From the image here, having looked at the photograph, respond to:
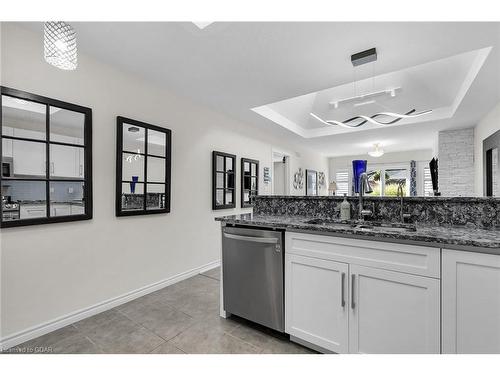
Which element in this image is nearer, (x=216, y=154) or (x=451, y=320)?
(x=451, y=320)

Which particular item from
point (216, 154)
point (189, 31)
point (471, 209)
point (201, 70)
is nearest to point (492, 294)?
point (471, 209)

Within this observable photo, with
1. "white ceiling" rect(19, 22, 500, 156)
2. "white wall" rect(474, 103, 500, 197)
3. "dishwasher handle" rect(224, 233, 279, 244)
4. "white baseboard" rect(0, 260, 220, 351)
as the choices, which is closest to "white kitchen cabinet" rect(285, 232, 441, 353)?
"dishwasher handle" rect(224, 233, 279, 244)

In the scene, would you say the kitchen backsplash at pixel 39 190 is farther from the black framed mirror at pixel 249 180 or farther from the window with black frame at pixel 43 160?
the black framed mirror at pixel 249 180

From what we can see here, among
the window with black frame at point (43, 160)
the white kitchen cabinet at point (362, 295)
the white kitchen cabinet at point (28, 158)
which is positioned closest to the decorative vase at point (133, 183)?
the window with black frame at point (43, 160)

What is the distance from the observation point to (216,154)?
355 centimetres

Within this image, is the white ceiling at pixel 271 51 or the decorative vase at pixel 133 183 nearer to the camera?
the white ceiling at pixel 271 51

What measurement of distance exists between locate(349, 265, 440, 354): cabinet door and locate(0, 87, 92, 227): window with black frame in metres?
2.26

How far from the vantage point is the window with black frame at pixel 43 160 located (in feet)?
5.64

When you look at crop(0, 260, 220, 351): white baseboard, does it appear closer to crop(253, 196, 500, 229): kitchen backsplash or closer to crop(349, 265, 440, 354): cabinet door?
crop(253, 196, 500, 229): kitchen backsplash

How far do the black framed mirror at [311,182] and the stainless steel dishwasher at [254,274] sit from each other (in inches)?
203

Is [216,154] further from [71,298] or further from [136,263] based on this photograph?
[71,298]

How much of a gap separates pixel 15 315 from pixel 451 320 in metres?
2.79

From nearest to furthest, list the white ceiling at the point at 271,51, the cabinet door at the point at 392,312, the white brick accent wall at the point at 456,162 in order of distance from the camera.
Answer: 1. the cabinet door at the point at 392,312
2. the white ceiling at the point at 271,51
3. the white brick accent wall at the point at 456,162

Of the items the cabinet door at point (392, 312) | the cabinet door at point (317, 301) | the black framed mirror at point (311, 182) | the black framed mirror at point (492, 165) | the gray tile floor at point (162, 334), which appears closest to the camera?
the cabinet door at point (392, 312)
